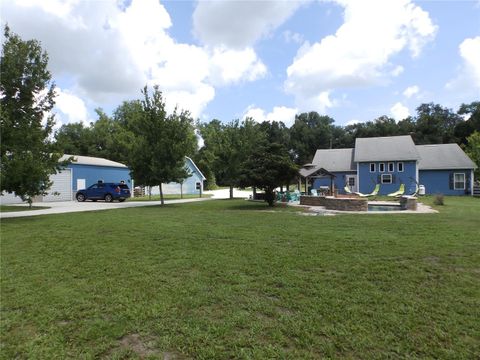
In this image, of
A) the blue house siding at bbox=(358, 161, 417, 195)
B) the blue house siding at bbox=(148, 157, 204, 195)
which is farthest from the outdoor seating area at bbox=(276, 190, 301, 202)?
the blue house siding at bbox=(148, 157, 204, 195)

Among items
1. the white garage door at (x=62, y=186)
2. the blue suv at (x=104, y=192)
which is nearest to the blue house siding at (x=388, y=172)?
the blue suv at (x=104, y=192)

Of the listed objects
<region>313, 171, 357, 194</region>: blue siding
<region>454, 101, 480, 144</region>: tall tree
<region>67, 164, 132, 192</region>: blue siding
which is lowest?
<region>313, 171, 357, 194</region>: blue siding

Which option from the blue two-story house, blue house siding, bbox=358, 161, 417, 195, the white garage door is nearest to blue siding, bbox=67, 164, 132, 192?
the white garage door

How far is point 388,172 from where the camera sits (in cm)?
3359

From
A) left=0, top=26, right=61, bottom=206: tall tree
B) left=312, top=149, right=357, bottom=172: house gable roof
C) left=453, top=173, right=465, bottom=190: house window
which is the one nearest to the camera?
left=0, top=26, right=61, bottom=206: tall tree

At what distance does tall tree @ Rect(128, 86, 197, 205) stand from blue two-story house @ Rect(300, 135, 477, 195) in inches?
587

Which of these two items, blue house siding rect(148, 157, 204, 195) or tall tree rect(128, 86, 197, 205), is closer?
tall tree rect(128, 86, 197, 205)

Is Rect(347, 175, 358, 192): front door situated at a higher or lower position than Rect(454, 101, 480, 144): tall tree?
lower

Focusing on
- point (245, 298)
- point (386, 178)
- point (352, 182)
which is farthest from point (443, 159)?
point (245, 298)

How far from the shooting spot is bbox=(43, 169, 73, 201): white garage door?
26886mm

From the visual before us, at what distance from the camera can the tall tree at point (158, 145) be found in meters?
20.5

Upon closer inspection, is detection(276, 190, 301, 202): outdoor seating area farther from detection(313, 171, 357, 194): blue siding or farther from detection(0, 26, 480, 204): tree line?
detection(313, 171, 357, 194): blue siding

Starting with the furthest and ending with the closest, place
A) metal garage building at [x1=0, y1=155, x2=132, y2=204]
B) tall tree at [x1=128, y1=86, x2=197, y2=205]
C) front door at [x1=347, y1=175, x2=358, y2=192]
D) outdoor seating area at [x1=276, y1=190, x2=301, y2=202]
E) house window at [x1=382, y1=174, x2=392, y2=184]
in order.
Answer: front door at [x1=347, y1=175, x2=358, y2=192] < house window at [x1=382, y1=174, x2=392, y2=184] < metal garage building at [x1=0, y1=155, x2=132, y2=204] < outdoor seating area at [x1=276, y1=190, x2=301, y2=202] < tall tree at [x1=128, y1=86, x2=197, y2=205]

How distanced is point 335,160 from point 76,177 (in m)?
27.2
